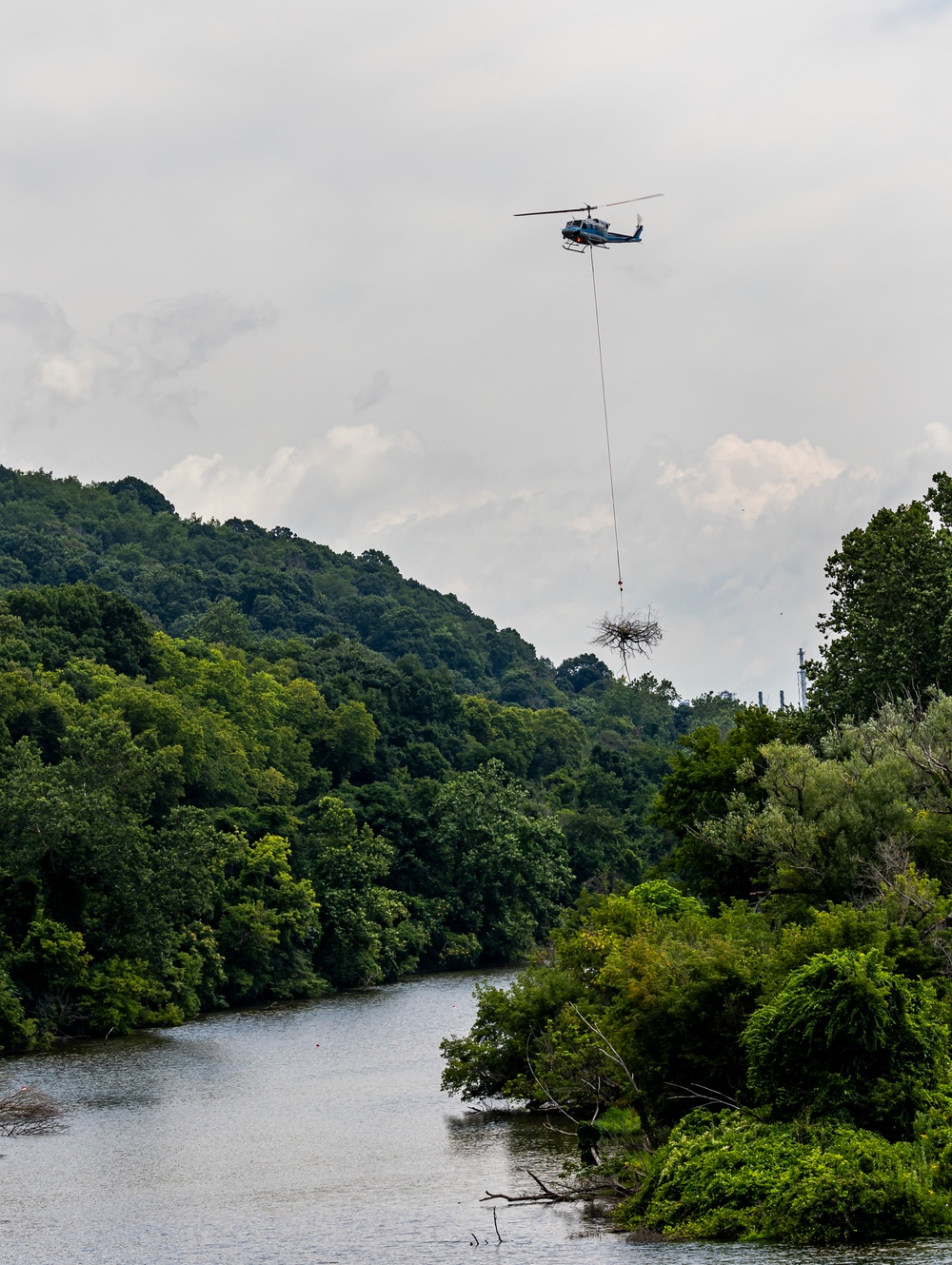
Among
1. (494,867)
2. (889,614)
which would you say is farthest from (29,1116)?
(494,867)

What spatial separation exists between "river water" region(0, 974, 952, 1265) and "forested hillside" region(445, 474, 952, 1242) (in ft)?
3.70

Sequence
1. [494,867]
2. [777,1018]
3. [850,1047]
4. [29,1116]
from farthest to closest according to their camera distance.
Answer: [494,867], [29,1116], [777,1018], [850,1047]

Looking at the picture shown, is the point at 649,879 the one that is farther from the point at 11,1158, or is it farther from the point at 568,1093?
the point at 11,1158

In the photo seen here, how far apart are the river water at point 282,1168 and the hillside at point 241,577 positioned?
3157 inches

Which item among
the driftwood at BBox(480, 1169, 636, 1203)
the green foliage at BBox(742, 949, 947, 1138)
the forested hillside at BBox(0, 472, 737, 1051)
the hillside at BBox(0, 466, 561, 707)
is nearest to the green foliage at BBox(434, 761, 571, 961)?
the forested hillside at BBox(0, 472, 737, 1051)

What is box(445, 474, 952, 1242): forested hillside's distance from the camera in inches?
1032

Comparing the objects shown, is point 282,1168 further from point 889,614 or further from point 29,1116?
point 889,614

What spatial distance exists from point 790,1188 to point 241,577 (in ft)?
431

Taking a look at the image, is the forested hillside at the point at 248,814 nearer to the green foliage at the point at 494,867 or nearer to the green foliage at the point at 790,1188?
the green foliage at the point at 494,867

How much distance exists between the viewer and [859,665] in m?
55.3

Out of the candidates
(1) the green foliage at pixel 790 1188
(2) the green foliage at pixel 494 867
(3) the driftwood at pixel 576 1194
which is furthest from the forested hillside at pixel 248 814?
(1) the green foliage at pixel 790 1188

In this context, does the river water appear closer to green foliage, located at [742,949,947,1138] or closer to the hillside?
green foliage, located at [742,949,947,1138]

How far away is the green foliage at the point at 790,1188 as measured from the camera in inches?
984

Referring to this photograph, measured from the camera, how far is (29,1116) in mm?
40812
